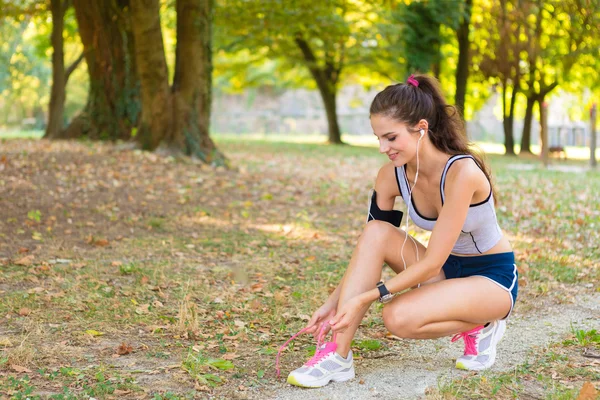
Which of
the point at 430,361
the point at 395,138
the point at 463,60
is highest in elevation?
the point at 463,60

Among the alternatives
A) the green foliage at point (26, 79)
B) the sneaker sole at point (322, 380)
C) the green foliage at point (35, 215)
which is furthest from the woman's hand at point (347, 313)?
the green foliage at point (26, 79)

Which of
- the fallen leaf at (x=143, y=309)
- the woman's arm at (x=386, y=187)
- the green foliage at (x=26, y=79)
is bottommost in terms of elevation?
the fallen leaf at (x=143, y=309)

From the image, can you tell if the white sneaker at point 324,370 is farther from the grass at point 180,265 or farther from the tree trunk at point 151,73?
the tree trunk at point 151,73

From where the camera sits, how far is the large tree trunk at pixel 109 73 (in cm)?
1585

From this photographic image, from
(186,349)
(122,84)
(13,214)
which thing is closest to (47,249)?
(13,214)

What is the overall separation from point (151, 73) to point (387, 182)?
28.7 feet

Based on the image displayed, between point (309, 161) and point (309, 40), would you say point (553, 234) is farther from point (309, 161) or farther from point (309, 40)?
point (309, 40)

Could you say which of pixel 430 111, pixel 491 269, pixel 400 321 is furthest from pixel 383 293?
pixel 430 111

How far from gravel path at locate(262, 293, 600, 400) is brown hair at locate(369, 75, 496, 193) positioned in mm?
995

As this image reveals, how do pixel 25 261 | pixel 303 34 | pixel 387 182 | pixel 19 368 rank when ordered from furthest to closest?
pixel 303 34, pixel 25 261, pixel 387 182, pixel 19 368

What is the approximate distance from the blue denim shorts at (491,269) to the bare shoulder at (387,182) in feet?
1.50

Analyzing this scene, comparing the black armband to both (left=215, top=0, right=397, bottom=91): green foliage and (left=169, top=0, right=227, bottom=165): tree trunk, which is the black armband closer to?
(left=169, top=0, right=227, bottom=165): tree trunk

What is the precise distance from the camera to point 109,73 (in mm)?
16141

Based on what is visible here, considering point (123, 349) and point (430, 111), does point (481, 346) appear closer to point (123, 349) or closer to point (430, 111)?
point (430, 111)
